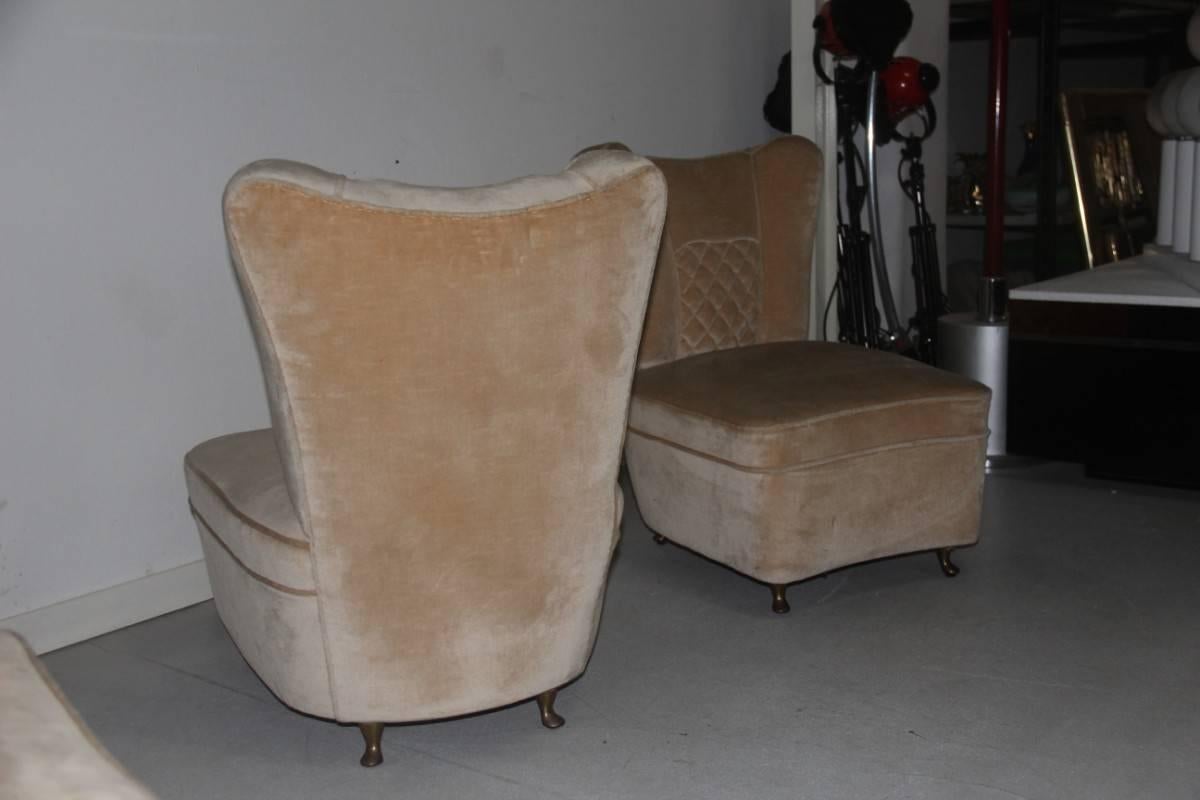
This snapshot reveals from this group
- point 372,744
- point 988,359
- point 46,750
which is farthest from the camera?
point 988,359

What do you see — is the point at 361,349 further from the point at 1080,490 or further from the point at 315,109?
the point at 1080,490

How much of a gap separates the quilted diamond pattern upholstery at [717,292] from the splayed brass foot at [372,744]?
4.41 ft

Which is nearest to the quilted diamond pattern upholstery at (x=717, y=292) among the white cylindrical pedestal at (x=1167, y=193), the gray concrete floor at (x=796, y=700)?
the gray concrete floor at (x=796, y=700)

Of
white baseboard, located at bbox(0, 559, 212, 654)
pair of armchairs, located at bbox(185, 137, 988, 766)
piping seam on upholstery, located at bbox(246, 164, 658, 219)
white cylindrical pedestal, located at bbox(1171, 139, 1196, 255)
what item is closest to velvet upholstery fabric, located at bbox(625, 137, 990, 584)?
pair of armchairs, located at bbox(185, 137, 988, 766)

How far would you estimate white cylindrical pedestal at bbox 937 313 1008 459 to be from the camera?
3316mm

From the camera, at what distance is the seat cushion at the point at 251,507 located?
6.03 feet

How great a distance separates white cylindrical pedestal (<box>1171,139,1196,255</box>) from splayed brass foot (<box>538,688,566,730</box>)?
2.01 metres

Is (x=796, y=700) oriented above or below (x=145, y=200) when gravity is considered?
below

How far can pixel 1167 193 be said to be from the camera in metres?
3.21

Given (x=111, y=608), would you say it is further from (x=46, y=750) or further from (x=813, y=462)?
(x=46, y=750)

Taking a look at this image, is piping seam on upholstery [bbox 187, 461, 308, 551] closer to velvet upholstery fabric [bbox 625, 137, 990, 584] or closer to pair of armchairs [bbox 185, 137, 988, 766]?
pair of armchairs [bbox 185, 137, 988, 766]

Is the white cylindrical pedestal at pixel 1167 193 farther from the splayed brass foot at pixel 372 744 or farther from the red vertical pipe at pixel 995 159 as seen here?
the splayed brass foot at pixel 372 744

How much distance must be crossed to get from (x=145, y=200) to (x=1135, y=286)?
2240 millimetres

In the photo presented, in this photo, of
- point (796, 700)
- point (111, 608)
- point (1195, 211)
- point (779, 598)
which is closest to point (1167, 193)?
point (1195, 211)
